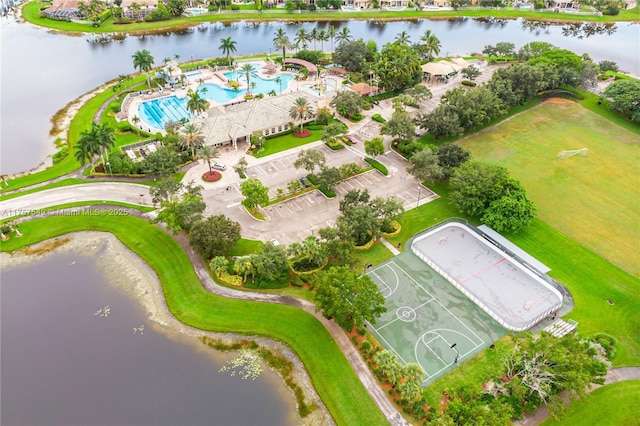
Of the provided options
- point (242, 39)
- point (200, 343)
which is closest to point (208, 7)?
point (242, 39)

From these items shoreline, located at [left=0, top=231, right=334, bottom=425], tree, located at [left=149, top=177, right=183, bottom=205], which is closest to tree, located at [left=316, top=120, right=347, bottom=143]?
tree, located at [left=149, top=177, right=183, bottom=205]

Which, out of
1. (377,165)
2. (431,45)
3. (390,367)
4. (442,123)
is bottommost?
(390,367)

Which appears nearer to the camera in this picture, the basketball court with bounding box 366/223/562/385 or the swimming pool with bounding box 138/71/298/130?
the basketball court with bounding box 366/223/562/385

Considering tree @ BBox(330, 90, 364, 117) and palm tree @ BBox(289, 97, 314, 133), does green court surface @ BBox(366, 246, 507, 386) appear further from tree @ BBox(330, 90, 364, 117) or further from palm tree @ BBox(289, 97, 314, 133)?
tree @ BBox(330, 90, 364, 117)

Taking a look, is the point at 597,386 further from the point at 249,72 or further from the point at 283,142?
the point at 249,72

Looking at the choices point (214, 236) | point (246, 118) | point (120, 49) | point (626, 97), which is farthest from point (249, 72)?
point (626, 97)

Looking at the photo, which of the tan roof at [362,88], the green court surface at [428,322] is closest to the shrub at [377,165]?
the green court surface at [428,322]

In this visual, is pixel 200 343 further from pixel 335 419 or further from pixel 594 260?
pixel 594 260
